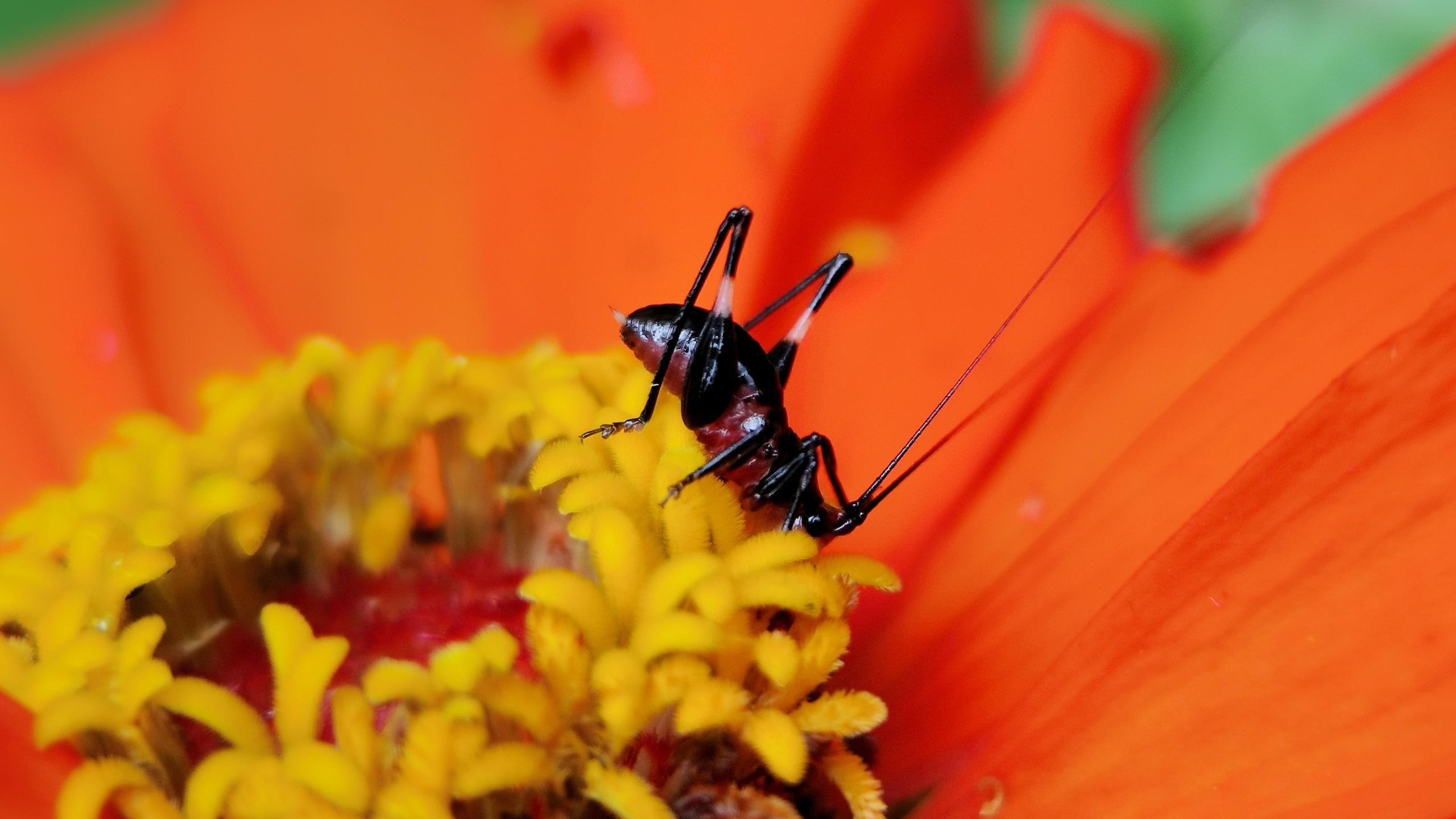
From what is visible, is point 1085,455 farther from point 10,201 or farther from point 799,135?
point 10,201

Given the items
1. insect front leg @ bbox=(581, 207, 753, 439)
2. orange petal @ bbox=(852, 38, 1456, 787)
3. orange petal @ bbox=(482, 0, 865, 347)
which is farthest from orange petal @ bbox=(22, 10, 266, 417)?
orange petal @ bbox=(852, 38, 1456, 787)

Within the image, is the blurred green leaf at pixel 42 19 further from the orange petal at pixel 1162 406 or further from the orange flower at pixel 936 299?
the orange petal at pixel 1162 406

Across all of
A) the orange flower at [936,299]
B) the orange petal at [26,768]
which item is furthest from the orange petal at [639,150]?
the orange petal at [26,768]

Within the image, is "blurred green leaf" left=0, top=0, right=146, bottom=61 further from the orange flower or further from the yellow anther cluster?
the yellow anther cluster

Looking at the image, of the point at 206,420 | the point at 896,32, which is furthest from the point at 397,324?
the point at 896,32

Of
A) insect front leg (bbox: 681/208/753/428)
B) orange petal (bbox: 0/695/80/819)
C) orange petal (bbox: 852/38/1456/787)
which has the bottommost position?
orange petal (bbox: 852/38/1456/787)

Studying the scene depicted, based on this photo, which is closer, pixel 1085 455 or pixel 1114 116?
pixel 1085 455
